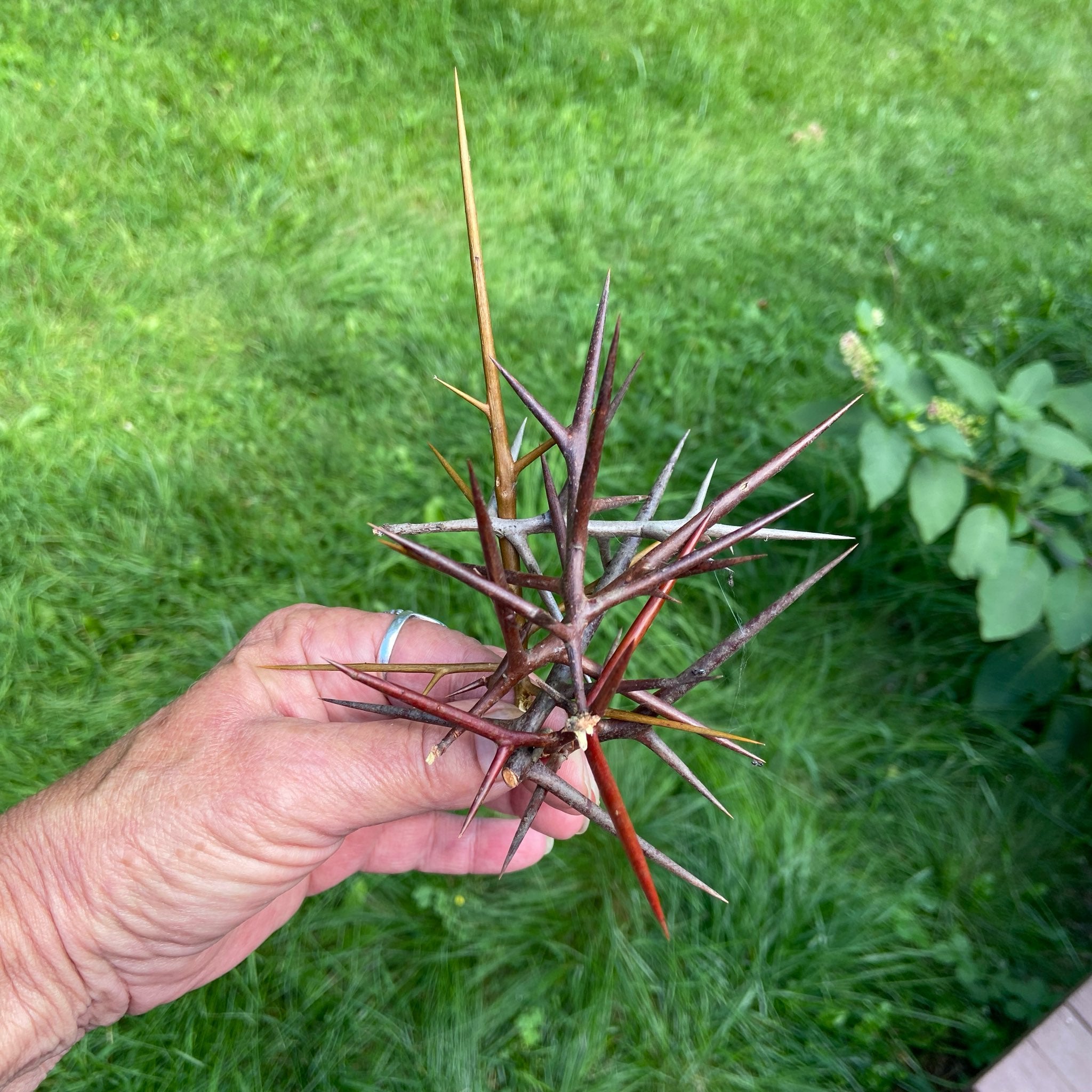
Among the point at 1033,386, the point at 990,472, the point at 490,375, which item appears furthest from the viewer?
the point at 990,472

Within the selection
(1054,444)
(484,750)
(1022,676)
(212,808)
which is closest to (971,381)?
(1054,444)

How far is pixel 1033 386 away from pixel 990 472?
255mm

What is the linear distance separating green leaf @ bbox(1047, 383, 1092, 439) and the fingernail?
163 cm

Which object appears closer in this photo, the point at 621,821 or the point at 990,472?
the point at 621,821

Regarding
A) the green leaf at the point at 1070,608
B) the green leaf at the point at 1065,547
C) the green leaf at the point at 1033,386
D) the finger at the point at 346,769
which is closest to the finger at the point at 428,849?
the finger at the point at 346,769

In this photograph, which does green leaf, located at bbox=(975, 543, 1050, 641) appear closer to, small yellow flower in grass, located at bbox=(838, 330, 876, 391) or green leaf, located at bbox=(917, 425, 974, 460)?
green leaf, located at bbox=(917, 425, 974, 460)

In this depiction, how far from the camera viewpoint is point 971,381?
1.89 meters

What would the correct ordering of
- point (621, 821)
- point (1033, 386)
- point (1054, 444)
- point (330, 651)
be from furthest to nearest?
point (1033, 386) < point (1054, 444) < point (330, 651) < point (621, 821)

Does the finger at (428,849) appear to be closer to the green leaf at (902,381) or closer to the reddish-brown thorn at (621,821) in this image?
the reddish-brown thorn at (621,821)

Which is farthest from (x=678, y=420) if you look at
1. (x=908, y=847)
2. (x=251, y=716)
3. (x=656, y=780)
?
(x=251, y=716)

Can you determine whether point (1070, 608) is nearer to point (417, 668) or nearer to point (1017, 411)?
point (1017, 411)

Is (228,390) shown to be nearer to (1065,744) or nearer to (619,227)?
(619,227)

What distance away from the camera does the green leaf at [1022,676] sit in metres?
2.11

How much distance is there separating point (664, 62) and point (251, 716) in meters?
3.89
